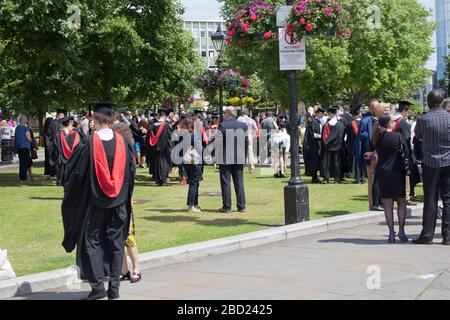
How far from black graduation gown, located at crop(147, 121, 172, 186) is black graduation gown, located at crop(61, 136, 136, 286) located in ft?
40.8

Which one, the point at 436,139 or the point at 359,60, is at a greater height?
the point at 359,60

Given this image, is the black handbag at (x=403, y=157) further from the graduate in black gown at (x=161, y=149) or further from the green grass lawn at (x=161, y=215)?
the graduate in black gown at (x=161, y=149)

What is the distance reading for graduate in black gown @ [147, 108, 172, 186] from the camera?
20.4 metres

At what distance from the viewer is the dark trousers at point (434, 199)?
10484 millimetres

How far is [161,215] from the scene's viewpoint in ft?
46.0

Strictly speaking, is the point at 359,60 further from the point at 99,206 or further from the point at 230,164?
the point at 99,206

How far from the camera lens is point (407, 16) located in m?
54.5

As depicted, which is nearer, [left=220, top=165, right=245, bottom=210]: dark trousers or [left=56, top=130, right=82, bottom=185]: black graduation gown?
[left=220, top=165, right=245, bottom=210]: dark trousers

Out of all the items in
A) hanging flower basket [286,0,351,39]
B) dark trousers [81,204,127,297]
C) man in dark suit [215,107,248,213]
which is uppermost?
hanging flower basket [286,0,351,39]

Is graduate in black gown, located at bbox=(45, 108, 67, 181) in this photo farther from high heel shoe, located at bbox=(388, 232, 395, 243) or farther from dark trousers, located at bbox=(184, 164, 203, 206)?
high heel shoe, located at bbox=(388, 232, 395, 243)

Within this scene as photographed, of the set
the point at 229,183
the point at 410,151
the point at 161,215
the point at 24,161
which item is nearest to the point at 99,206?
the point at 161,215

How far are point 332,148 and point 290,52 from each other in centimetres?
Result: 803

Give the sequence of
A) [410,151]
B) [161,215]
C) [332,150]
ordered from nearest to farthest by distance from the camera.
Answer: [161,215] < [410,151] < [332,150]

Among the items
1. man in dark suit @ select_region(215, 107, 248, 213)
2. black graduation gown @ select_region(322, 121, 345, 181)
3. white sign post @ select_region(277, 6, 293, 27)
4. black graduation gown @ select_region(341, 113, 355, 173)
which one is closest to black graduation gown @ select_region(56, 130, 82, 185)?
man in dark suit @ select_region(215, 107, 248, 213)
